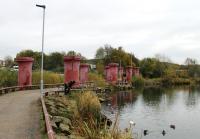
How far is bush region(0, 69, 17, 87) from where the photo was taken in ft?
103

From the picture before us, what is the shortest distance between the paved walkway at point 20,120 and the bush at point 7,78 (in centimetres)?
1000

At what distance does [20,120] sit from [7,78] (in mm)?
18328

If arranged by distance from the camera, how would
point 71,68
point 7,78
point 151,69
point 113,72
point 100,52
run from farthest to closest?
point 100,52
point 151,69
point 113,72
point 71,68
point 7,78

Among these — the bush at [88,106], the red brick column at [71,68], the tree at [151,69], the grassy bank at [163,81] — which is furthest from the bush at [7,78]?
the tree at [151,69]

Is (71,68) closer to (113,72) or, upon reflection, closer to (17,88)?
(17,88)

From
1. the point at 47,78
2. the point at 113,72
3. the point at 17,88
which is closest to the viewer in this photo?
the point at 17,88

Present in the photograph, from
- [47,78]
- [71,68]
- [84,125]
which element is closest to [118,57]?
[47,78]

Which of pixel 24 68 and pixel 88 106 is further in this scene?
pixel 24 68

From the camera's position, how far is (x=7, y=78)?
3331 centimetres

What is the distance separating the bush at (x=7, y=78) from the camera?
3145 centimetres

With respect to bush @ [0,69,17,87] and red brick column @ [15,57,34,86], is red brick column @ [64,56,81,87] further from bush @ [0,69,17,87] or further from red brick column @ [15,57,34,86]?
bush @ [0,69,17,87]

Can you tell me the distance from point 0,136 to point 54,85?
26.5 meters

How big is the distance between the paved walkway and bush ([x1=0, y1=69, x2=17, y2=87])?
1000 cm

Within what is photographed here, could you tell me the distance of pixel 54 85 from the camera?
127ft
